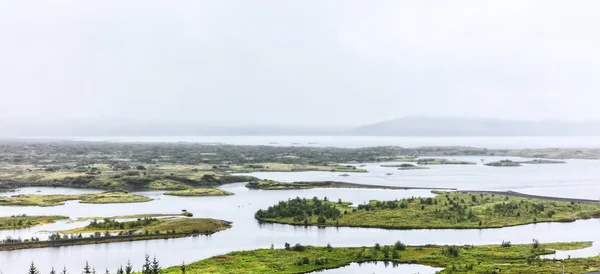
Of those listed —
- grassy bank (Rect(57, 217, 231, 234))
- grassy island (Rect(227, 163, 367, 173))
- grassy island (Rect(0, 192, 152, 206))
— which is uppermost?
grassy island (Rect(227, 163, 367, 173))

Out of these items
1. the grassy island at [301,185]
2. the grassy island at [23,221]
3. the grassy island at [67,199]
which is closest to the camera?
the grassy island at [23,221]

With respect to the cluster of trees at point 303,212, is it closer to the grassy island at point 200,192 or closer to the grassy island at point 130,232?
the grassy island at point 130,232

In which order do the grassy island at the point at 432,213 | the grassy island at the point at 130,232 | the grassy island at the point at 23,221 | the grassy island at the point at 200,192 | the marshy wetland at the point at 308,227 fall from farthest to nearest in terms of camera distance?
the grassy island at the point at 200,192, the grassy island at the point at 432,213, the grassy island at the point at 23,221, the grassy island at the point at 130,232, the marshy wetland at the point at 308,227

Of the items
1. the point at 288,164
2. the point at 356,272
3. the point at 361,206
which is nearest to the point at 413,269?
the point at 356,272

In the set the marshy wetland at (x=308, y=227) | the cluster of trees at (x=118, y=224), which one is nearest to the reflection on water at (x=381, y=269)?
the marshy wetland at (x=308, y=227)

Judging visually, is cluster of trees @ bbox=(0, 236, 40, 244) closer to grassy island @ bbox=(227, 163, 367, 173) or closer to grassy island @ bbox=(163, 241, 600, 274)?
grassy island @ bbox=(163, 241, 600, 274)

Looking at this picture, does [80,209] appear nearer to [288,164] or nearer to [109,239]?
[109,239]

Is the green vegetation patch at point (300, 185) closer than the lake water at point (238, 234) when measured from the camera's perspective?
No

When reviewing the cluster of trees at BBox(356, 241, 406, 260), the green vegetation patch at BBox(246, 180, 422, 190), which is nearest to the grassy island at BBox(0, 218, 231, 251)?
the cluster of trees at BBox(356, 241, 406, 260)
